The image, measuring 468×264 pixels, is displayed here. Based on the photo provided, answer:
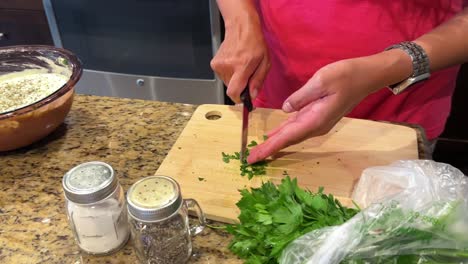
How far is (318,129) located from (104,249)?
0.45 meters

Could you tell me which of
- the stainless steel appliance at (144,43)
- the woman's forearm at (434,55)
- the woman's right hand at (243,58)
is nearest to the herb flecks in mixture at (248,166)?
the woman's right hand at (243,58)

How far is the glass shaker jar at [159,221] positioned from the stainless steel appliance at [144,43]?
4.04ft

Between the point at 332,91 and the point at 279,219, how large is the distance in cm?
30

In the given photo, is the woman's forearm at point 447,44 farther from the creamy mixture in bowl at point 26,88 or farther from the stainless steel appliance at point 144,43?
the stainless steel appliance at point 144,43

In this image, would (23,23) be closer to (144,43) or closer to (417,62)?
(144,43)

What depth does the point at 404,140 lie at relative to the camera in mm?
983

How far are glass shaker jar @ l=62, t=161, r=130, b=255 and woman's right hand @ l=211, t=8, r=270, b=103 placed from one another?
0.36 meters

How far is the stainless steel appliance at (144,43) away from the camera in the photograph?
1.83 metres

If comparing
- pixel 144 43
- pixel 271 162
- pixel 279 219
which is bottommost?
pixel 144 43

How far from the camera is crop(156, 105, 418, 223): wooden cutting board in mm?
874

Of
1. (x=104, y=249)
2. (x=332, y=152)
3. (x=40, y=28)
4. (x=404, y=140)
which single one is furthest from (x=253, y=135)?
(x=40, y=28)

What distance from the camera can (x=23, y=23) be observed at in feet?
7.17

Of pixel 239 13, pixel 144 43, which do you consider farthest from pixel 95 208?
pixel 144 43

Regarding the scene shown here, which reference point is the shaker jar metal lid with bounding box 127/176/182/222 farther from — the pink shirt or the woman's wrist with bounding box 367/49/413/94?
the pink shirt
